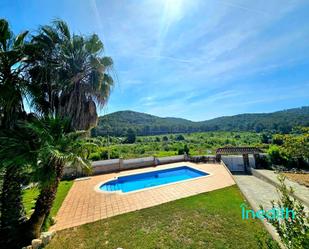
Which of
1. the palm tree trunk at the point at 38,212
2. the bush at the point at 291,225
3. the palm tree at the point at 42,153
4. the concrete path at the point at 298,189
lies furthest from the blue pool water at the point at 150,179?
the bush at the point at 291,225

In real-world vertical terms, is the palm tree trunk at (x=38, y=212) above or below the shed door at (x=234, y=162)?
above

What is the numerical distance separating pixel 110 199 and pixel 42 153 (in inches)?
206

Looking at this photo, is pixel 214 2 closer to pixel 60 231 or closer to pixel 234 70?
pixel 234 70

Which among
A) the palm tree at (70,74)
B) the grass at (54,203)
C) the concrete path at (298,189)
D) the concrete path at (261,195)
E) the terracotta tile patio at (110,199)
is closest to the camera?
the palm tree at (70,74)

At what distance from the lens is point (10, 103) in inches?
159

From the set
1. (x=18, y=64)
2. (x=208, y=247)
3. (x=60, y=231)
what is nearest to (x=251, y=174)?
(x=208, y=247)

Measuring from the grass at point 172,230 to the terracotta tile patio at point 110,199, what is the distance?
0.56 metres

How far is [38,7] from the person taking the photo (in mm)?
5352

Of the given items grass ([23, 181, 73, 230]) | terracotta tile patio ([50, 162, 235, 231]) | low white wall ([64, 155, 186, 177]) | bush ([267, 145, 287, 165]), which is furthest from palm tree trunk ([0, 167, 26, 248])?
bush ([267, 145, 287, 165])

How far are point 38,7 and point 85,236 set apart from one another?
7.73m

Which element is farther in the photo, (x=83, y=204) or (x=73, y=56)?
(x=83, y=204)

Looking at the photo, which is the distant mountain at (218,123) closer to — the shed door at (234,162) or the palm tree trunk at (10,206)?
the shed door at (234,162)

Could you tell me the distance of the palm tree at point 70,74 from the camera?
5082 millimetres

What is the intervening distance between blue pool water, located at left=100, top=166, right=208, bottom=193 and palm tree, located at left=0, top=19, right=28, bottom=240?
19.2 ft
